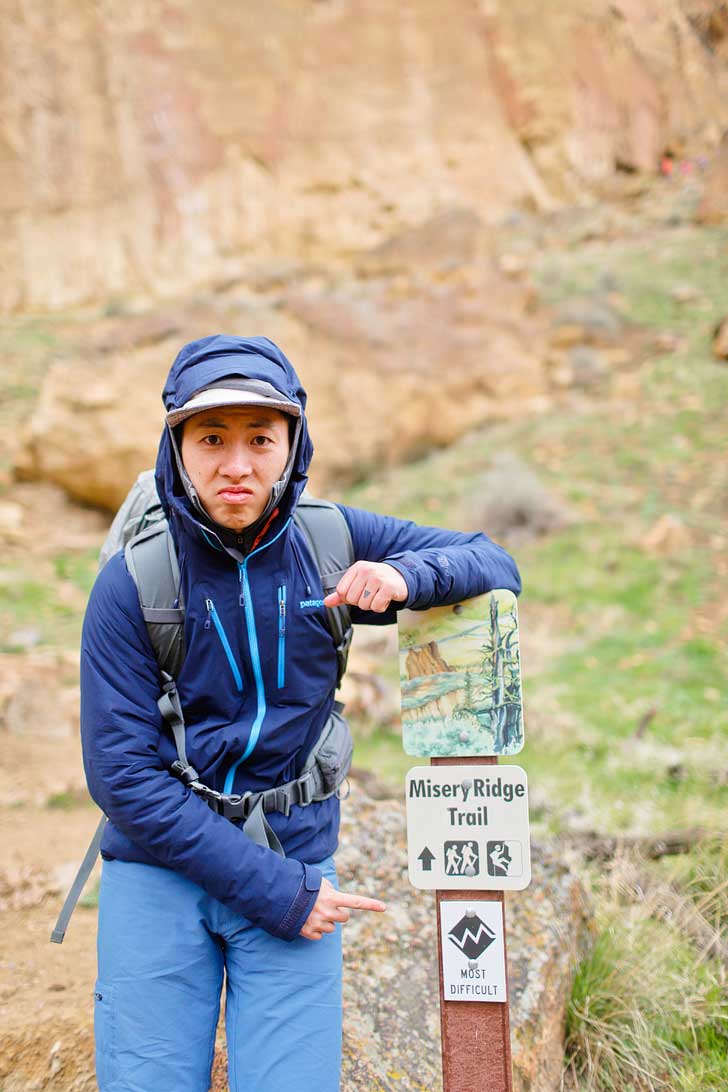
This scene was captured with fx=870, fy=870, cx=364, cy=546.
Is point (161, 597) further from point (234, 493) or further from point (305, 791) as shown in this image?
point (305, 791)

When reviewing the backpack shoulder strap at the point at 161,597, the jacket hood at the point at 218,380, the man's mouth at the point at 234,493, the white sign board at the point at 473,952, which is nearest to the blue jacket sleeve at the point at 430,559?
the jacket hood at the point at 218,380

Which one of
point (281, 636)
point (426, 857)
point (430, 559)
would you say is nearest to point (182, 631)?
point (281, 636)

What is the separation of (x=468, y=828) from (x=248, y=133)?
22.0 meters

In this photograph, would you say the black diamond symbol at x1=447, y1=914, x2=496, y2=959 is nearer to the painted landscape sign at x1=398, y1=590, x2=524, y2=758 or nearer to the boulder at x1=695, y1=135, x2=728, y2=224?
the painted landscape sign at x1=398, y1=590, x2=524, y2=758

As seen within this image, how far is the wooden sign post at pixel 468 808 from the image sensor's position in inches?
70.9

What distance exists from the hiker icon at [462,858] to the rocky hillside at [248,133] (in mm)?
18978

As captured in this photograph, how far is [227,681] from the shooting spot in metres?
1.76

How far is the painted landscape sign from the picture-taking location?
187cm

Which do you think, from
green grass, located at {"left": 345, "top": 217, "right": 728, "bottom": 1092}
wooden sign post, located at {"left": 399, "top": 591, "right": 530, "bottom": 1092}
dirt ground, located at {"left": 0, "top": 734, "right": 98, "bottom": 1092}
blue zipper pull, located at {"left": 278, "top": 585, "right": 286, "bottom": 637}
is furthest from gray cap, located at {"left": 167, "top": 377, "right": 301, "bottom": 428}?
green grass, located at {"left": 345, "top": 217, "right": 728, "bottom": 1092}

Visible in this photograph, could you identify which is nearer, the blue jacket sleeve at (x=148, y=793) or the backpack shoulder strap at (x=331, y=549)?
the blue jacket sleeve at (x=148, y=793)

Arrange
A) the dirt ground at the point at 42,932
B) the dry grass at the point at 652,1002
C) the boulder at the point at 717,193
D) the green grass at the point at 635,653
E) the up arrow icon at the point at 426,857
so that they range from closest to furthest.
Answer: the up arrow icon at the point at 426,857, the dirt ground at the point at 42,932, the dry grass at the point at 652,1002, the green grass at the point at 635,653, the boulder at the point at 717,193

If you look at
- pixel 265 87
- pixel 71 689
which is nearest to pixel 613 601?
pixel 71 689

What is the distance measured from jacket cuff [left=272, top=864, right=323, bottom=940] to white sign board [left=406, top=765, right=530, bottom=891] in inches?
9.2

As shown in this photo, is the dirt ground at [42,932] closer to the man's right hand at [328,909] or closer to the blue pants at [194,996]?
the blue pants at [194,996]
